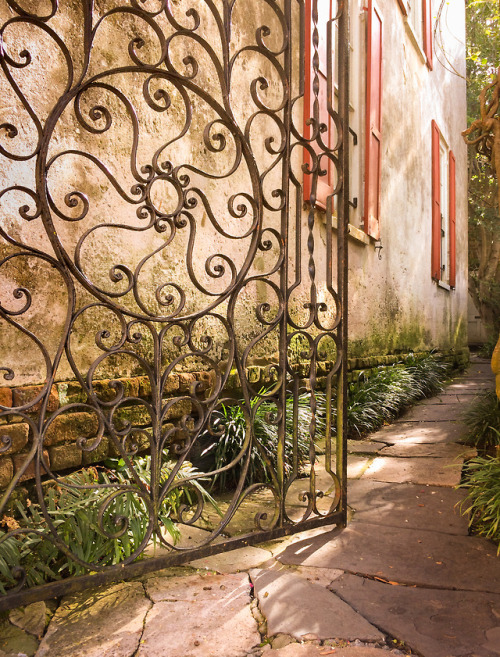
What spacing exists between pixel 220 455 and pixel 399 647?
4.58 feet

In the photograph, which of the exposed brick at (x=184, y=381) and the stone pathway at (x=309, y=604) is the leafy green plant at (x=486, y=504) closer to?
the stone pathway at (x=309, y=604)

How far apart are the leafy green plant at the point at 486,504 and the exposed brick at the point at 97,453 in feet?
4.92

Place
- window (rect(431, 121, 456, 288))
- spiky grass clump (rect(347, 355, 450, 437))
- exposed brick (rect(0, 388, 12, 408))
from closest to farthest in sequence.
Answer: exposed brick (rect(0, 388, 12, 408)) → spiky grass clump (rect(347, 355, 450, 437)) → window (rect(431, 121, 456, 288))

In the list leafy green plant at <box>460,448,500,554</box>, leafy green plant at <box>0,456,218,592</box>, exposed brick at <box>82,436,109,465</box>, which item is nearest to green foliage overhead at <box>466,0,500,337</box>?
leafy green plant at <box>460,448,500,554</box>

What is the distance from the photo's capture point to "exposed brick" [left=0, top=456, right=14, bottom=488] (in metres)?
1.87

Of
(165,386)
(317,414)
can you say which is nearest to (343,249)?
(165,386)

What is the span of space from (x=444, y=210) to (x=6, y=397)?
8.57 metres

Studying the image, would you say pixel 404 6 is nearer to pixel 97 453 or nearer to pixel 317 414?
pixel 317 414

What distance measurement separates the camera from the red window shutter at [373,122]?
507 cm

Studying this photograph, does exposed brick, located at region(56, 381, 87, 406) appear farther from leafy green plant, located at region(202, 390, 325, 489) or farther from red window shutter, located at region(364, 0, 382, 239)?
red window shutter, located at region(364, 0, 382, 239)

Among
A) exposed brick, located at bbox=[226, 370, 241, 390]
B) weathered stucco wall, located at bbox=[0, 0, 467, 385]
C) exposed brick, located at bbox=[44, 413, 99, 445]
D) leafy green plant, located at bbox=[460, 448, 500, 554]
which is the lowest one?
leafy green plant, located at bbox=[460, 448, 500, 554]

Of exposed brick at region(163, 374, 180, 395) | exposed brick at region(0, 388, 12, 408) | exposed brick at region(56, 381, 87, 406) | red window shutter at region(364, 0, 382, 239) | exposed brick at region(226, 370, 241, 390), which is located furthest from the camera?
red window shutter at region(364, 0, 382, 239)

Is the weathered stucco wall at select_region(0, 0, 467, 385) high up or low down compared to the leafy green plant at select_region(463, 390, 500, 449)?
up

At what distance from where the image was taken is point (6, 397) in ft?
6.14
